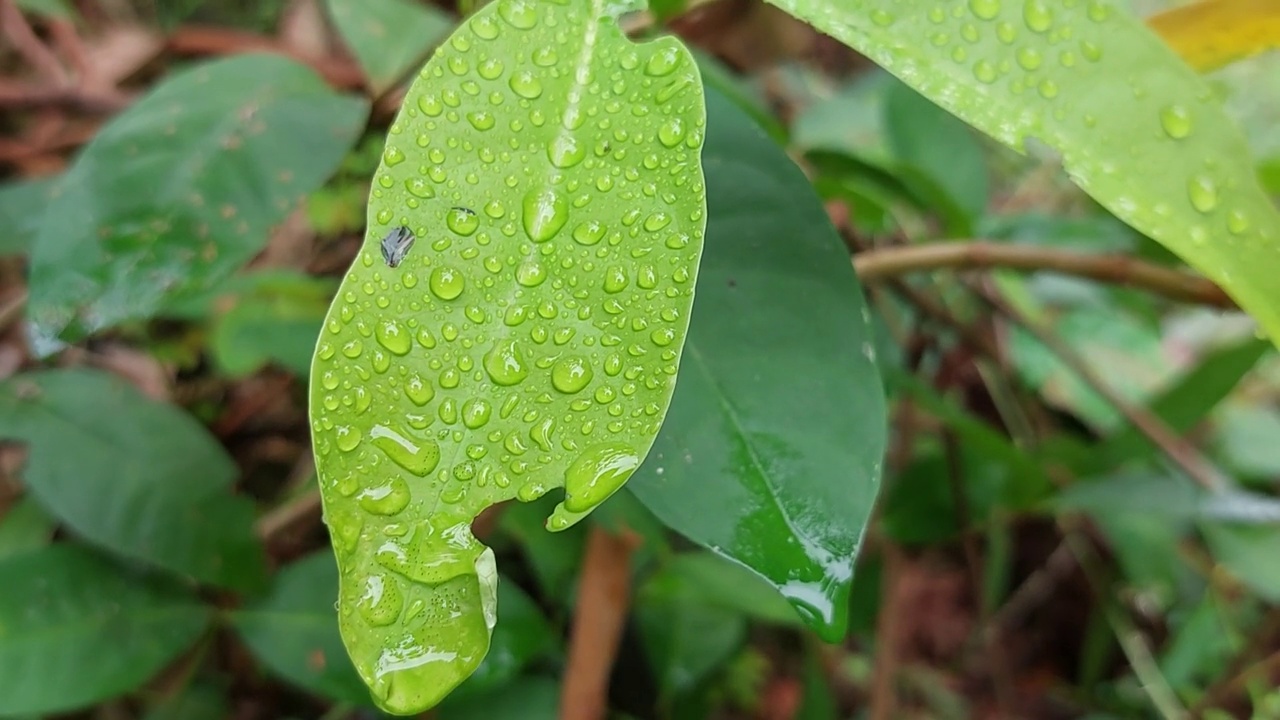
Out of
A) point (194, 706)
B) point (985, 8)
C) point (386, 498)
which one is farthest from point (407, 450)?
point (194, 706)

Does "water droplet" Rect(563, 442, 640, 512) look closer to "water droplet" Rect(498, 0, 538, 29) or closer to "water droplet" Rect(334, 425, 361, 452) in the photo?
"water droplet" Rect(334, 425, 361, 452)

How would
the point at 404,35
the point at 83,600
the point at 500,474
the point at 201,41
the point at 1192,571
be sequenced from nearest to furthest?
the point at 500,474
the point at 83,600
the point at 404,35
the point at 1192,571
the point at 201,41

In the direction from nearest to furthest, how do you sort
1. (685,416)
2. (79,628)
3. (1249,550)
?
(685,416)
(79,628)
(1249,550)

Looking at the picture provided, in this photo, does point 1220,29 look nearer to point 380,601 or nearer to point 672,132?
point 672,132

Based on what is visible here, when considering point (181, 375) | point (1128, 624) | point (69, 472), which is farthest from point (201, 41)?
point (1128, 624)

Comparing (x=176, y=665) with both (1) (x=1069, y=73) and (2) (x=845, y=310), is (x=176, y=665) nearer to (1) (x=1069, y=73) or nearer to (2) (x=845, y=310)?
(2) (x=845, y=310)

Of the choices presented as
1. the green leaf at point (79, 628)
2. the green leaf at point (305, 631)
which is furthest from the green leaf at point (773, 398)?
the green leaf at point (79, 628)
